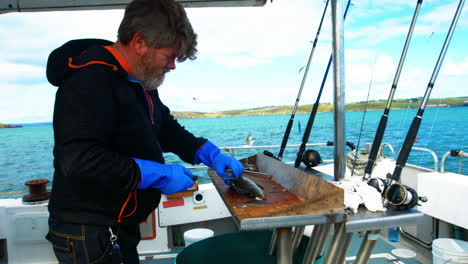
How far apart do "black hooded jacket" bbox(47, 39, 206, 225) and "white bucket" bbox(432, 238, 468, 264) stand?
9.04ft

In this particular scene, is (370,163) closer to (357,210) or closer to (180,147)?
(357,210)

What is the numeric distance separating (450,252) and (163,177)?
282 cm

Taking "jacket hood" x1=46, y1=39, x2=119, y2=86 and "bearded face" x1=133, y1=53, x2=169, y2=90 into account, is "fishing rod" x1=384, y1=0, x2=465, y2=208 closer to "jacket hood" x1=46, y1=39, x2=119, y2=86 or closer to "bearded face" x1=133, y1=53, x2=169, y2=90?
"bearded face" x1=133, y1=53, x2=169, y2=90

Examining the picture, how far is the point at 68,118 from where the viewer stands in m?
1.30

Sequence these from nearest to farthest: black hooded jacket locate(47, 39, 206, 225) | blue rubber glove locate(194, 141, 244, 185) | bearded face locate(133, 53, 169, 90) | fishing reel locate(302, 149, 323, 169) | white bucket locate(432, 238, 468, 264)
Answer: black hooded jacket locate(47, 39, 206, 225), bearded face locate(133, 53, 169, 90), blue rubber glove locate(194, 141, 244, 185), fishing reel locate(302, 149, 323, 169), white bucket locate(432, 238, 468, 264)

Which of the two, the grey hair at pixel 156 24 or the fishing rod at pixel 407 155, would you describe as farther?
the fishing rod at pixel 407 155

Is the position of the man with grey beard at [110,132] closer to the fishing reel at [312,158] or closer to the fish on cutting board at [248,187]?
the fish on cutting board at [248,187]

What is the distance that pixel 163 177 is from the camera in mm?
1593

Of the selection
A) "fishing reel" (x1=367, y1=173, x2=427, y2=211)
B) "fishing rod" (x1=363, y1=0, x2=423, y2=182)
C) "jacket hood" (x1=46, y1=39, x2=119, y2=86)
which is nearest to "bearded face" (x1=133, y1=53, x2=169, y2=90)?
"jacket hood" (x1=46, y1=39, x2=119, y2=86)

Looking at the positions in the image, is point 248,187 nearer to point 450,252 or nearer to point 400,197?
point 400,197

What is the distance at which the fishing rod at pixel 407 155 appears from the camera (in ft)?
5.14

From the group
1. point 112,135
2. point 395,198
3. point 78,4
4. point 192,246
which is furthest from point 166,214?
point 395,198

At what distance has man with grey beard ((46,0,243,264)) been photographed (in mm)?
1329

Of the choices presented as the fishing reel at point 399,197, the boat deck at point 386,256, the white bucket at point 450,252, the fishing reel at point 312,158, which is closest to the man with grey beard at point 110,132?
the fishing reel at point 399,197
